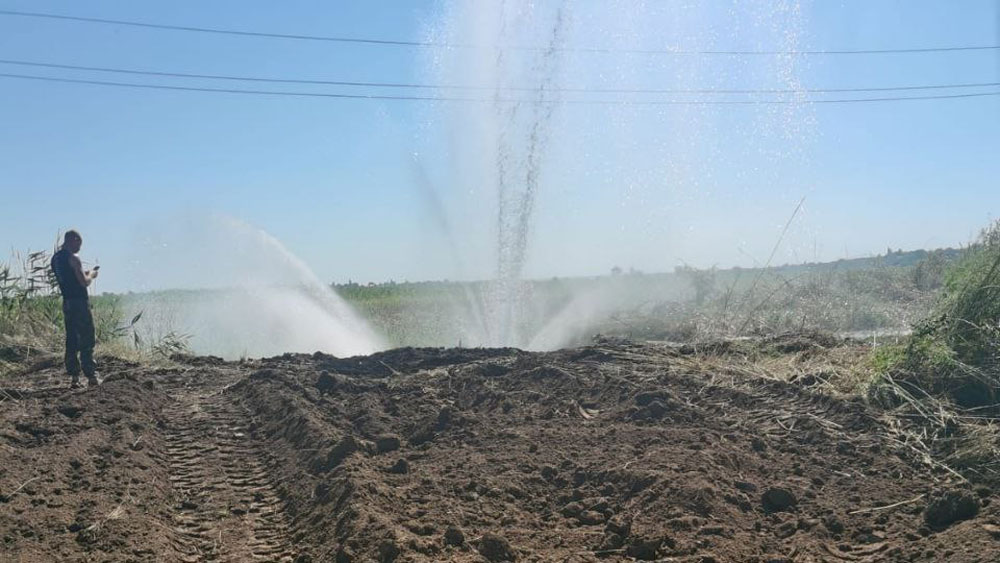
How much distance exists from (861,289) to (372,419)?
20.8 m

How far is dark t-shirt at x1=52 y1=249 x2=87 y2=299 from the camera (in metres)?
10.9

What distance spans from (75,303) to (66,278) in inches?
13.4

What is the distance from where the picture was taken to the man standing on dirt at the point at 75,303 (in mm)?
10875

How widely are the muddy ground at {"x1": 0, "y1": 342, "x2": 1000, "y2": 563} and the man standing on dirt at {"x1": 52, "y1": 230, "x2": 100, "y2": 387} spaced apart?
887 millimetres

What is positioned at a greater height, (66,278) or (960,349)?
(66,278)

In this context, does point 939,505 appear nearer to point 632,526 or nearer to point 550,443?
point 632,526

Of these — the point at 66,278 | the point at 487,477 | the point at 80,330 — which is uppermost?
the point at 66,278

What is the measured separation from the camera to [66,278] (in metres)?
10.9

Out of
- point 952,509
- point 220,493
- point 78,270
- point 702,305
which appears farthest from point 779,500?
point 702,305

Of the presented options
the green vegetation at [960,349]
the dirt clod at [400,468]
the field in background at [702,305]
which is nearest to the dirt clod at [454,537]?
the dirt clod at [400,468]

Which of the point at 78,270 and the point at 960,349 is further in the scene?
the point at 78,270

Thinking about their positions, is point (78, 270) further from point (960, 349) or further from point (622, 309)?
point (622, 309)

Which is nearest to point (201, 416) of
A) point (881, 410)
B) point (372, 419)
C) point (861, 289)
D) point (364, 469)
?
point (372, 419)

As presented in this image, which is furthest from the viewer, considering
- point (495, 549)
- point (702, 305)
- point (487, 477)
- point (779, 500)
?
Answer: point (702, 305)
